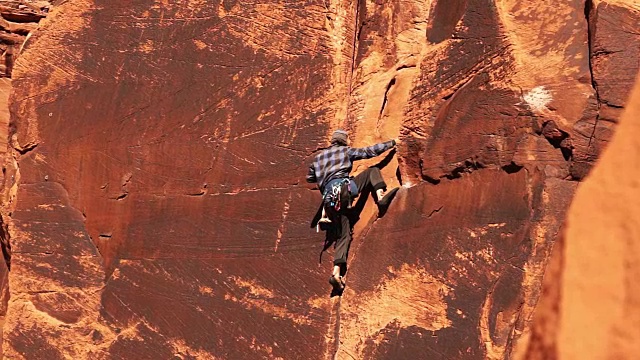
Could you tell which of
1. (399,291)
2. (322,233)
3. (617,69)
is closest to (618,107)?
(617,69)

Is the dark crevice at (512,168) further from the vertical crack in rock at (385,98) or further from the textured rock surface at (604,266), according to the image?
the textured rock surface at (604,266)

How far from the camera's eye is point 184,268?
8500 millimetres

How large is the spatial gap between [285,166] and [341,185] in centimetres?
104

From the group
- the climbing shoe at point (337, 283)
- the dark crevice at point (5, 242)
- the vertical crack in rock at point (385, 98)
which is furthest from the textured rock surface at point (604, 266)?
the dark crevice at point (5, 242)

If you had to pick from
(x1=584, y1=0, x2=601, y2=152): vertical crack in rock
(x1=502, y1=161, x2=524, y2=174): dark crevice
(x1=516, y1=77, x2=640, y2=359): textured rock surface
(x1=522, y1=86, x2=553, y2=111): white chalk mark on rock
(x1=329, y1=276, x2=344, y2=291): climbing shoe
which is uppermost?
(x1=516, y1=77, x2=640, y2=359): textured rock surface

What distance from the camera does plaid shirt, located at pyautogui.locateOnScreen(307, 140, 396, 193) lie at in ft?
24.8

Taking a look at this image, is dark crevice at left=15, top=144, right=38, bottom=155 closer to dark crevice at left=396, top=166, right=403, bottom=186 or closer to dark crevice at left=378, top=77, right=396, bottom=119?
dark crevice at left=378, top=77, right=396, bottom=119

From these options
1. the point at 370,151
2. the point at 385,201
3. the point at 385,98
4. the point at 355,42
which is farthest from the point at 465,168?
the point at 355,42

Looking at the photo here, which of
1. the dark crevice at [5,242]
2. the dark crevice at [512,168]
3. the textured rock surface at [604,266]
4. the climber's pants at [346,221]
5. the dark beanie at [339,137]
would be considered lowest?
the dark crevice at [5,242]

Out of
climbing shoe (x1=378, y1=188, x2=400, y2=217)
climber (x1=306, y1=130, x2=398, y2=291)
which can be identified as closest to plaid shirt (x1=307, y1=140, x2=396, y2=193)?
climber (x1=306, y1=130, x2=398, y2=291)

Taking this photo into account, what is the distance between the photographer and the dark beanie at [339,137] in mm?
7750

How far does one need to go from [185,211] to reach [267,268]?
1.15 m

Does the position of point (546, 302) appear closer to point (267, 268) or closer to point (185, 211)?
point (267, 268)

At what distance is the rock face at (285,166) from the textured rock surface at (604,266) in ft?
13.8
